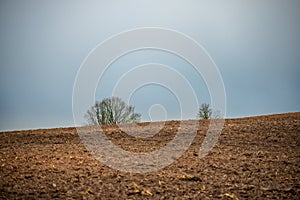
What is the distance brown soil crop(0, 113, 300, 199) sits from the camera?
661 cm

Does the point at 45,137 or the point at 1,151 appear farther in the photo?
the point at 45,137

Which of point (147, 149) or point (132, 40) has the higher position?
point (132, 40)

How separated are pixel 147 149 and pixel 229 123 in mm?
5006

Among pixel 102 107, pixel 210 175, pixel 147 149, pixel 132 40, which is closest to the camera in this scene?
pixel 210 175

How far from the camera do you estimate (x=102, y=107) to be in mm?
26312

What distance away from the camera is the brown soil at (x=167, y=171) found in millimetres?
→ 6613

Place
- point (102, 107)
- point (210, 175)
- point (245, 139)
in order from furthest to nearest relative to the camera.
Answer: point (102, 107) → point (245, 139) → point (210, 175)

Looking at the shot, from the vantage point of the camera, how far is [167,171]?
805cm

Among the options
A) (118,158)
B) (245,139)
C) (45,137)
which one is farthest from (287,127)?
(45,137)

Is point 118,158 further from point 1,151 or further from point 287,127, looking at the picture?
point 287,127

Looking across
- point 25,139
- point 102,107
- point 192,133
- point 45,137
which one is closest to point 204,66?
point 192,133

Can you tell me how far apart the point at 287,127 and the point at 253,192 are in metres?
6.54

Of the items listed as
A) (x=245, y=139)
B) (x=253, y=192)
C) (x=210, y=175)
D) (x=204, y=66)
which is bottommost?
(x=253, y=192)

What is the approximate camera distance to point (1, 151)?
10.5m
